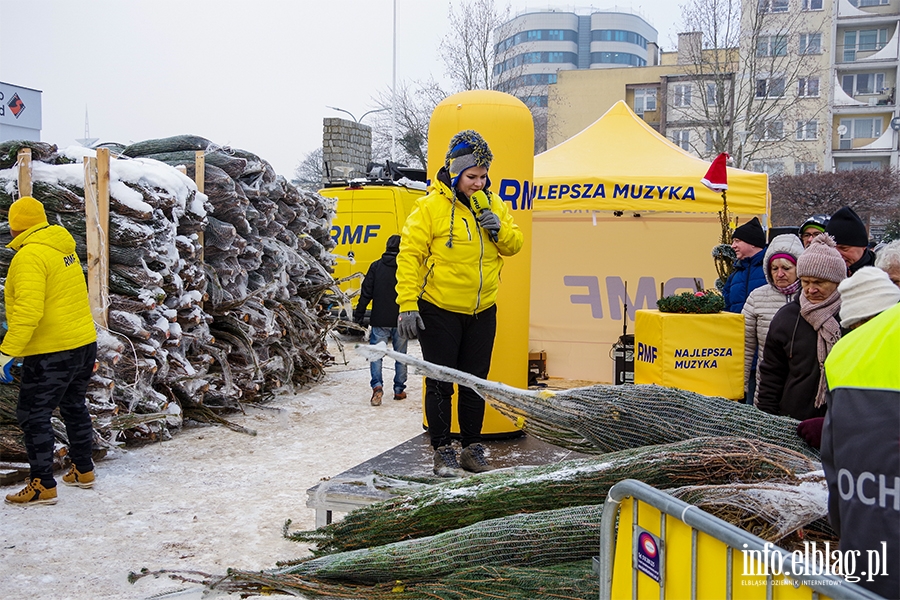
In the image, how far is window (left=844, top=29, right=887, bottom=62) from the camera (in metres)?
47.0

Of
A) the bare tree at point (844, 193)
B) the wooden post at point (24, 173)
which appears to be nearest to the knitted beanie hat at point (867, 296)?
the wooden post at point (24, 173)

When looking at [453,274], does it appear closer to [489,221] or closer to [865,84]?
[489,221]

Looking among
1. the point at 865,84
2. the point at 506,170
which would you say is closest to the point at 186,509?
the point at 506,170

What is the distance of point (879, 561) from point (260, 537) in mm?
3781

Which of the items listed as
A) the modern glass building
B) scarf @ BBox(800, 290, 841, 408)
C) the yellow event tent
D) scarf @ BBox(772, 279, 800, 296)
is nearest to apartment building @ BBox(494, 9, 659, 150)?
the modern glass building

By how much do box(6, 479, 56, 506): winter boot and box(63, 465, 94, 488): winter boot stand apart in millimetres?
305

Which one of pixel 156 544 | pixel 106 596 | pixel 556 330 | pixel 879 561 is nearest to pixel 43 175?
pixel 156 544

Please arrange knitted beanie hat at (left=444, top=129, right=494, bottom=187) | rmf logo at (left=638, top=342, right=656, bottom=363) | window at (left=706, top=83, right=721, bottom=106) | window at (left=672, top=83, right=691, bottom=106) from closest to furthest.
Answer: knitted beanie hat at (left=444, top=129, right=494, bottom=187) → rmf logo at (left=638, top=342, right=656, bottom=363) → window at (left=706, top=83, right=721, bottom=106) → window at (left=672, top=83, right=691, bottom=106)

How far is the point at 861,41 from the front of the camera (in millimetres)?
47188

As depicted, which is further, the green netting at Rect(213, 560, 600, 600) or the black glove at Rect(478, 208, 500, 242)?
the black glove at Rect(478, 208, 500, 242)

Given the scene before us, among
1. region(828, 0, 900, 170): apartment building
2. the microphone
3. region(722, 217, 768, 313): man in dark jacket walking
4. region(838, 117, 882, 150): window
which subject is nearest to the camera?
the microphone

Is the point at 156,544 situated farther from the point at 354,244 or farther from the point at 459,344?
the point at 354,244

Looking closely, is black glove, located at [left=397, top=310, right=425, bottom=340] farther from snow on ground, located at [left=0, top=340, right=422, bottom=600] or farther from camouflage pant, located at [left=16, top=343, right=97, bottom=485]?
camouflage pant, located at [left=16, top=343, right=97, bottom=485]

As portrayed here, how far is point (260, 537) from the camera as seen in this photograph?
4641 millimetres
